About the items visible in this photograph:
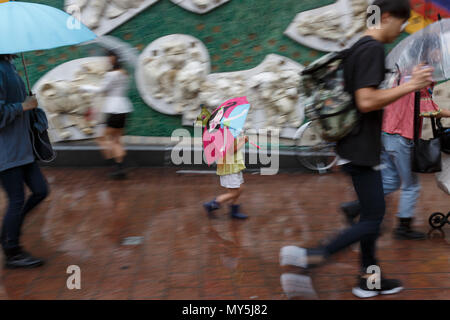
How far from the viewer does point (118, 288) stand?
142 inches

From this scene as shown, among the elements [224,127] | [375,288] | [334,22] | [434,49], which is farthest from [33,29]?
[334,22]

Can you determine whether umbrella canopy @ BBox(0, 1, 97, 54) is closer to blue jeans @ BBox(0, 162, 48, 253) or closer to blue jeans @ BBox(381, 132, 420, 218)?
blue jeans @ BBox(0, 162, 48, 253)

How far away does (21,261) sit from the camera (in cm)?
393

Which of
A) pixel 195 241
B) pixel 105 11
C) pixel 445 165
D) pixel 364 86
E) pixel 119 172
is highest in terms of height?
pixel 105 11

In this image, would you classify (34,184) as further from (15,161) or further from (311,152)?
(311,152)

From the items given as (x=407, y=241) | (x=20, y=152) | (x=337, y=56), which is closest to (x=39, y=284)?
(x=20, y=152)

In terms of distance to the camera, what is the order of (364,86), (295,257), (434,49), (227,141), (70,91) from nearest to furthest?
(364,86) → (295,257) → (434,49) → (227,141) → (70,91)

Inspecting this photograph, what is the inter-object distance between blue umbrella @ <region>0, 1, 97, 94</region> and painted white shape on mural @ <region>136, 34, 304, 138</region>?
10.1ft

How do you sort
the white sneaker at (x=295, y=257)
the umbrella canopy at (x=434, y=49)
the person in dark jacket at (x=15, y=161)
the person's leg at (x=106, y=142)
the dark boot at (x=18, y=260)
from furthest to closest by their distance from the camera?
the person's leg at (x=106, y=142), the dark boot at (x=18, y=260), the person in dark jacket at (x=15, y=161), the umbrella canopy at (x=434, y=49), the white sneaker at (x=295, y=257)

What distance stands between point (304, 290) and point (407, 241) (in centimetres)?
172

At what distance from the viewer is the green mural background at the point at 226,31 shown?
6.77 meters

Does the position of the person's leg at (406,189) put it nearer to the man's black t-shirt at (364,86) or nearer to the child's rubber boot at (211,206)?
the man's black t-shirt at (364,86)

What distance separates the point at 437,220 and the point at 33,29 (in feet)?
13.2

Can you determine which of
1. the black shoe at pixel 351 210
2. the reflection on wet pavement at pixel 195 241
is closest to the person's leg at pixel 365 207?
the reflection on wet pavement at pixel 195 241
